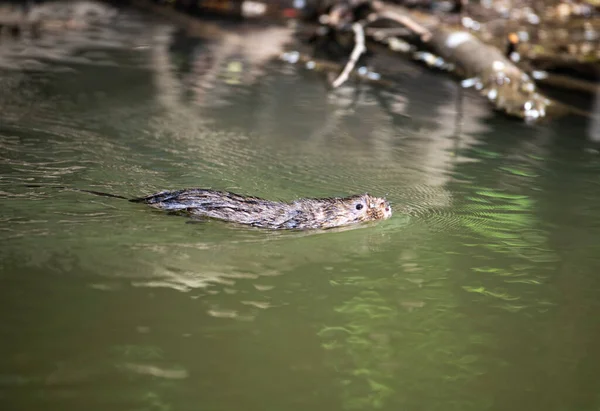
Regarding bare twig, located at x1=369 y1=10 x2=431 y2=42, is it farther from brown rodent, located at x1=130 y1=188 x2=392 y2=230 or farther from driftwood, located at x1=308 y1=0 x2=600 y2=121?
brown rodent, located at x1=130 y1=188 x2=392 y2=230

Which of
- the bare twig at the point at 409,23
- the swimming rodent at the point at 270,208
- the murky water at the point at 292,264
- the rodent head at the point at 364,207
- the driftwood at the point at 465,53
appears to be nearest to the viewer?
the murky water at the point at 292,264

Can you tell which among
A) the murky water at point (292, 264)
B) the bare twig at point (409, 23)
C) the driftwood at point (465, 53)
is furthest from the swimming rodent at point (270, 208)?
the bare twig at point (409, 23)

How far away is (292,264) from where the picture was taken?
15.2ft

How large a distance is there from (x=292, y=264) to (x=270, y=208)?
651mm

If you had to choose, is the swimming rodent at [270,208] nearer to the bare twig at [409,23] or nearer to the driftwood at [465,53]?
the driftwood at [465,53]

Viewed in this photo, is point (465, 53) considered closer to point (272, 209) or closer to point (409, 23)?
point (409, 23)

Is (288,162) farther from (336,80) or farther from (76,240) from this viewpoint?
(336,80)

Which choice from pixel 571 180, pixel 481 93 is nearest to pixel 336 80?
pixel 481 93

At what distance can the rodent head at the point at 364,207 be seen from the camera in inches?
209

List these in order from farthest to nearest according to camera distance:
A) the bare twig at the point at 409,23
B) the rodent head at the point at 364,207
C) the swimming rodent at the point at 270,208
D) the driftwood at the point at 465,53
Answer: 1. the bare twig at the point at 409,23
2. the driftwood at the point at 465,53
3. the rodent head at the point at 364,207
4. the swimming rodent at the point at 270,208

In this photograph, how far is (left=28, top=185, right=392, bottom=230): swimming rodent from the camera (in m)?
5.11

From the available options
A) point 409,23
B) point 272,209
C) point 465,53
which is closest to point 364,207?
point 272,209

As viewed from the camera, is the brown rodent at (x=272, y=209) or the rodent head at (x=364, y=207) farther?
the rodent head at (x=364, y=207)

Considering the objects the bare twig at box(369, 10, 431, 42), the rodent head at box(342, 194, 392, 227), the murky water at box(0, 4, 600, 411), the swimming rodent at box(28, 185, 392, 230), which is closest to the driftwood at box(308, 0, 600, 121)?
the bare twig at box(369, 10, 431, 42)
